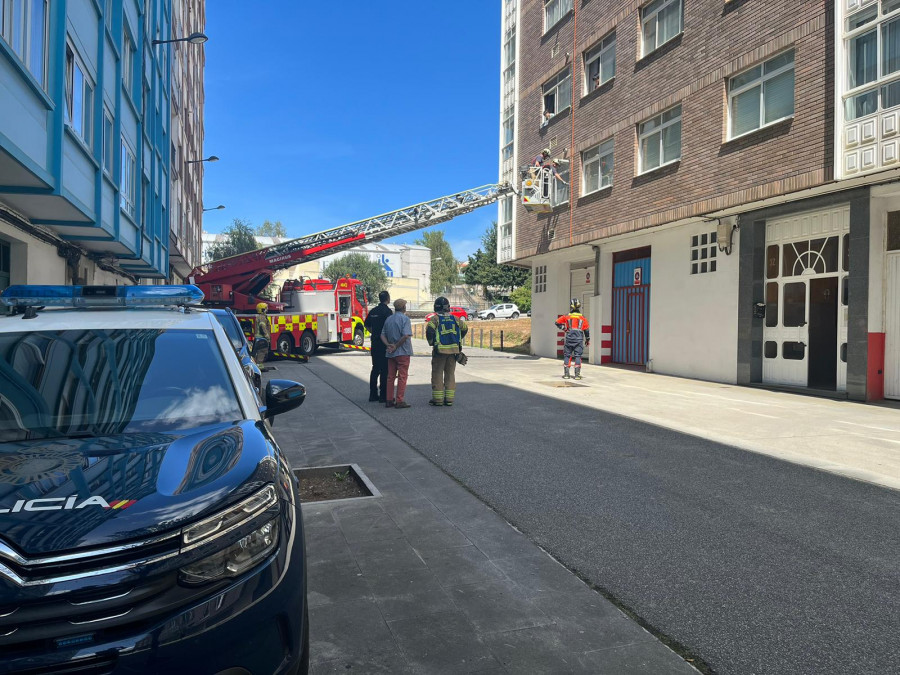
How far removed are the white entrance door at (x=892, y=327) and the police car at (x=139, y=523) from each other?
39.1ft

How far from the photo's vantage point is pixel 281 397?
3.54 m

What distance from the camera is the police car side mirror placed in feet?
11.5

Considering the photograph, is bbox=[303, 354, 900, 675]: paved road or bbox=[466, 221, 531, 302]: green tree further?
bbox=[466, 221, 531, 302]: green tree

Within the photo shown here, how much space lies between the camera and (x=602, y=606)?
3334mm

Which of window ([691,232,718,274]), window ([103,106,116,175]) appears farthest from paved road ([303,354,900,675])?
window ([103,106,116,175])

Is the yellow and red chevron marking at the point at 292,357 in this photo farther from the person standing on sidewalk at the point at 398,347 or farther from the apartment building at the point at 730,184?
the person standing on sidewalk at the point at 398,347

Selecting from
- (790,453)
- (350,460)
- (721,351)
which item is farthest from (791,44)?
(350,460)

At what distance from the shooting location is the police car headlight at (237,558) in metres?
2.01

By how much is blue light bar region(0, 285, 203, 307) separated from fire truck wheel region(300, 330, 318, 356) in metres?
19.3

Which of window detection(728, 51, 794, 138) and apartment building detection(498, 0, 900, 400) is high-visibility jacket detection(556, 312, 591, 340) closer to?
apartment building detection(498, 0, 900, 400)

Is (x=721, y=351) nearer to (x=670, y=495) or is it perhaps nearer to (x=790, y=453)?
(x=790, y=453)

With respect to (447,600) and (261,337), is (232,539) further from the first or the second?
(261,337)

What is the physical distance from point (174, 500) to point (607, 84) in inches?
757

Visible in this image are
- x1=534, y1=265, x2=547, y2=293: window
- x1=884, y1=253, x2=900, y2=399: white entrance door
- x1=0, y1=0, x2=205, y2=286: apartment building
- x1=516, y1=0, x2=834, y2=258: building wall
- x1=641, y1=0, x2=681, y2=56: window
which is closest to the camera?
x1=0, y1=0, x2=205, y2=286: apartment building
